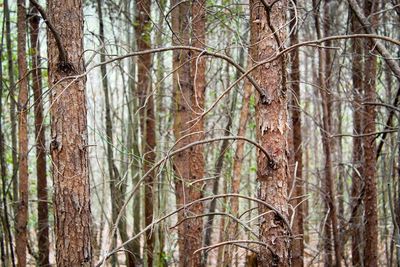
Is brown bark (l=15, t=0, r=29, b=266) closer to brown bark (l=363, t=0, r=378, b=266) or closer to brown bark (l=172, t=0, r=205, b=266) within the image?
brown bark (l=172, t=0, r=205, b=266)

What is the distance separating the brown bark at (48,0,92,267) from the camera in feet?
10.2

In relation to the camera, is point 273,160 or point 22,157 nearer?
point 273,160

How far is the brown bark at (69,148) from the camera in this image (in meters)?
3.11

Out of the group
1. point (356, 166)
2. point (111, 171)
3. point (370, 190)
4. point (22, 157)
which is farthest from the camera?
point (111, 171)

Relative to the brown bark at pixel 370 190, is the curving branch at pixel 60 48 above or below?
above

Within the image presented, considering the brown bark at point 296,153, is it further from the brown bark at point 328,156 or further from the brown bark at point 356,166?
the brown bark at point 356,166

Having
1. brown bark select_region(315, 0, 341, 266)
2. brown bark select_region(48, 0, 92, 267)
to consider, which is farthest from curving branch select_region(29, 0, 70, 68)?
brown bark select_region(315, 0, 341, 266)

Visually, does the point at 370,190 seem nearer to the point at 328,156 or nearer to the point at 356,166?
the point at 328,156

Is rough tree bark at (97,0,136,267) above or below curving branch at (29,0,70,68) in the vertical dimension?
below

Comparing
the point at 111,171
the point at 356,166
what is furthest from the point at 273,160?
the point at 111,171

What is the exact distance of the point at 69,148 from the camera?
3123 millimetres

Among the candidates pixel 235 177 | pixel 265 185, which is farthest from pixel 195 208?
pixel 265 185

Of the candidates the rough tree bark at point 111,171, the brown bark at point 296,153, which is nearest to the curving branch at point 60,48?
the brown bark at point 296,153

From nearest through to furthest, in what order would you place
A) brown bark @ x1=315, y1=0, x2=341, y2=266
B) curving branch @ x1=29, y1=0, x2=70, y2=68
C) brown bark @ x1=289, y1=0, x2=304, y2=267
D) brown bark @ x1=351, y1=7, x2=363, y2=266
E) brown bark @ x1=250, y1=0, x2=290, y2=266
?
curving branch @ x1=29, y1=0, x2=70, y2=68
brown bark @ x1=250, y1=0, x2=290, y2=266
brown bark @ x1=289, y1=0, x2=304, y2=267
brown bark @ x1=315, y1=0, x2=341, y2=266
brown bark @ x1=351, y1=7, x2=363, y2=266
